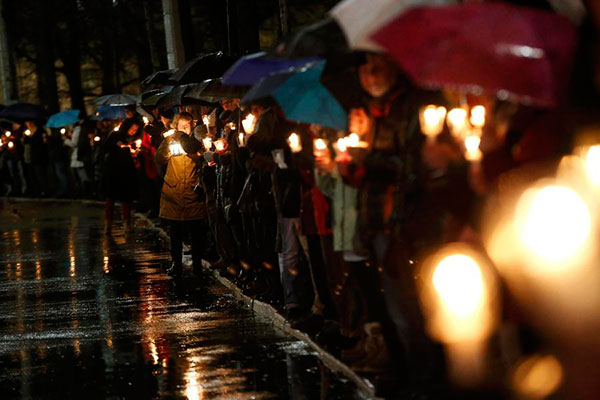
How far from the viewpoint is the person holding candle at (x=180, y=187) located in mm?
17484

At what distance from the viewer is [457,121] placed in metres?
8.96

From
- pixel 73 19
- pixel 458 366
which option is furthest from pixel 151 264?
pixel 73 19

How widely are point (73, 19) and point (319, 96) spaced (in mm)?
41148

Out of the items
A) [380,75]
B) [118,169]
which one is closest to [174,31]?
[118,169]

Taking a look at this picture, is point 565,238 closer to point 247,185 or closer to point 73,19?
point 247,185

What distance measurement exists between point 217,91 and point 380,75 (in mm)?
6820

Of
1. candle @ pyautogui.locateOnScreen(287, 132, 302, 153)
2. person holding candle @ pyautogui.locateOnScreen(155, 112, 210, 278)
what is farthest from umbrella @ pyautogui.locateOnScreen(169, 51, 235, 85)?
candle @ pyautogui.locateOnScreen(287, 132, 302, 153)

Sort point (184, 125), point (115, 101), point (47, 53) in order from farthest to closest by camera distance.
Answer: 1. point (47, 53)
2. point (115, 101)
3. point (184, 125)

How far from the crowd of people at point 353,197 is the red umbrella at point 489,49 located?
59 cm

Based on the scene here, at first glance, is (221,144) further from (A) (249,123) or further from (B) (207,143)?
(A) (249,123)

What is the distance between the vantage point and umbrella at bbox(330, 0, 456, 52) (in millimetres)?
8219

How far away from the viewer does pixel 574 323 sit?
8.27 meters

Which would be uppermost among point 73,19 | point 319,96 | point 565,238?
point 73,19

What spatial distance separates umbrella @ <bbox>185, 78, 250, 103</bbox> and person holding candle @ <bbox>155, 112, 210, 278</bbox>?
0.53 meters
